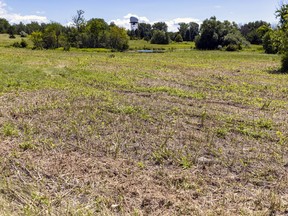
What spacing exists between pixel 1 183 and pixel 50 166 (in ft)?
2.37

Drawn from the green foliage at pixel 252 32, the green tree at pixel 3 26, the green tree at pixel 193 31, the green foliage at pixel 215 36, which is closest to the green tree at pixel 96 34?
the green foliage at pixel 215 36

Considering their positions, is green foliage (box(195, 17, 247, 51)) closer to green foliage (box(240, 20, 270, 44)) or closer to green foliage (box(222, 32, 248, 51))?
green foliage (box(222, 32, 248, 51))

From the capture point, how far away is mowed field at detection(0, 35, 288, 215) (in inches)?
129

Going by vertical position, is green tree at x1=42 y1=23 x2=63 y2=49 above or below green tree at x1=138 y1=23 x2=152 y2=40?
below

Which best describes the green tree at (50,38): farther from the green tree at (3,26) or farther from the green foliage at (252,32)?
the green foliage at (252,32)

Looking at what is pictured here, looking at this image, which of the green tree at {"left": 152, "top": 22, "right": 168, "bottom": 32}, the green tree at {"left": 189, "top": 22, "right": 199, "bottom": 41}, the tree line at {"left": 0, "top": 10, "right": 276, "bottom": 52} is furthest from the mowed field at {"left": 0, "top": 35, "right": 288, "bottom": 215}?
the green tree at {"left": 152, "top": 22, "right": 168, "bottom": 32}

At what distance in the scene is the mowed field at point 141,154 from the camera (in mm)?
3270

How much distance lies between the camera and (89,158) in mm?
4359

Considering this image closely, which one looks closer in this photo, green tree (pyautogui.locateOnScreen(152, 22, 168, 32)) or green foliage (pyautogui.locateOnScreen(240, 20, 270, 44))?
green foliage (pyautogui.locateOnScreen(240, 20, 270, 44))

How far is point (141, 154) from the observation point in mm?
4516

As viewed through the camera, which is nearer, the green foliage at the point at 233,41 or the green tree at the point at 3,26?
the green foliage at the point at 233,41

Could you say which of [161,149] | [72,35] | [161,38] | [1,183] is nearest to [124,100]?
[161,149]

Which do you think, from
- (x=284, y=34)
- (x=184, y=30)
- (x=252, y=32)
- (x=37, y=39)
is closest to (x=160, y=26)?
(x=184, y=30)

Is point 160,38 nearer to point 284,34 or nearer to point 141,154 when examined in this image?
point 284,34
